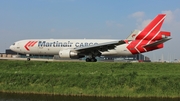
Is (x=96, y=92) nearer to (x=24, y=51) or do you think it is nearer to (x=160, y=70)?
(x=160, y=70)

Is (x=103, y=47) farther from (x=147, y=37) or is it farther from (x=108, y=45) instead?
(x=147, y=37)

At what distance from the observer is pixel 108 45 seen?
35.7 m

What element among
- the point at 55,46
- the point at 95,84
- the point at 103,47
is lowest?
the point at 95,84

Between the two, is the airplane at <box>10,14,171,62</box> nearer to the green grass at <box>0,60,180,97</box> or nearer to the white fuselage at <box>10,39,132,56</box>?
the white fuselage at <box>10,39,132,56</box>

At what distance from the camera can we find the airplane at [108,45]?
120ft

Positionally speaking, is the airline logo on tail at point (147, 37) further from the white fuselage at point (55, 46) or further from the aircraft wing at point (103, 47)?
the aircraft wing at point (103, 47)

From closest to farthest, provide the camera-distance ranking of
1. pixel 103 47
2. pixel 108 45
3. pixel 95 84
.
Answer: pixel 95 84 → pixel 108 45 → pixel 103 47

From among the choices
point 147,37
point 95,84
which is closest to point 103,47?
point 147,37

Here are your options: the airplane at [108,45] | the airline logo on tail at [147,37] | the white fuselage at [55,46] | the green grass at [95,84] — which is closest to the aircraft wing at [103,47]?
the airplane at [108,45]

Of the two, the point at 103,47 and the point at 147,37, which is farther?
the point at 147,37

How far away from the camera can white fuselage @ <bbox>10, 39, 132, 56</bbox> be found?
39031 mm

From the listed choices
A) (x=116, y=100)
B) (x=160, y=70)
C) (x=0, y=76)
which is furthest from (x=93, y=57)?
(x=116, y=100)

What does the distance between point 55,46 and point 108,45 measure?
9340 mm

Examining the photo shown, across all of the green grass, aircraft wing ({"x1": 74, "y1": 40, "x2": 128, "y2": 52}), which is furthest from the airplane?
the green grass
